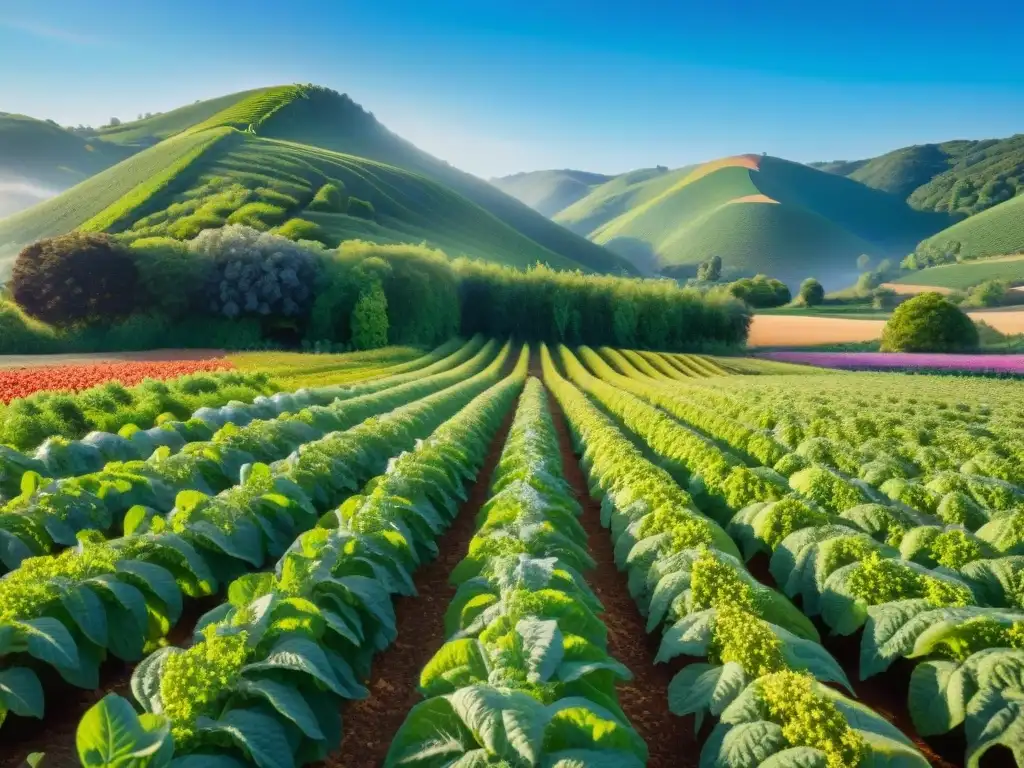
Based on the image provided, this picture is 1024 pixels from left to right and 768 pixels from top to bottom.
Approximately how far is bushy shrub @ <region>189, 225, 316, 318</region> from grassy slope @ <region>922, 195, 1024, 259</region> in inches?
5616

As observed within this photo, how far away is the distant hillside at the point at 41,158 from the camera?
5999 inches

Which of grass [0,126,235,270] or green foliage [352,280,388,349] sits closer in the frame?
green foliage [352,280,388,349]

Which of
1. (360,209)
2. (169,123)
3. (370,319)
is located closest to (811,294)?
(360,209)

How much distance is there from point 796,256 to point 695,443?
601 ft

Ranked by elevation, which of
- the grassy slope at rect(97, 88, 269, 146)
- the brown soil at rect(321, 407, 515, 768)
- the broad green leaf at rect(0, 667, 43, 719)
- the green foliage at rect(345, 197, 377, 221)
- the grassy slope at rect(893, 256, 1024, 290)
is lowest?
the brown soil at rect(321, 407, 515, 768)

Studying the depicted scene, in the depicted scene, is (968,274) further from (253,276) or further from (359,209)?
(253,276)

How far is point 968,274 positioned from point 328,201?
365ft

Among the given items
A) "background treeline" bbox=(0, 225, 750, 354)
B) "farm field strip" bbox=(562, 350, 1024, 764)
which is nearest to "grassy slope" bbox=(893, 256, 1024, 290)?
"background treeline" bbox=(0, 225, 750, 354)

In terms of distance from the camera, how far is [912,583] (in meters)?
4.84

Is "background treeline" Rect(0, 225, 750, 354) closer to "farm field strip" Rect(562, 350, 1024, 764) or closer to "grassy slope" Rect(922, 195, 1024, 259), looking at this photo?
"farm field strip" Rect(562, 350, 1024, 764)

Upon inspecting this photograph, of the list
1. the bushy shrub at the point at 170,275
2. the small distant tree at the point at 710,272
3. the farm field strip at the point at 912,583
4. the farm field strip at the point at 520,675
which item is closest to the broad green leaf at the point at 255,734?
the farm field strip at the point at 520,675

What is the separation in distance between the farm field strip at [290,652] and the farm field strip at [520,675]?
0.59 meters

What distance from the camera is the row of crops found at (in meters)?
3.17

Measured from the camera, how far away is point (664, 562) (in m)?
5.55
